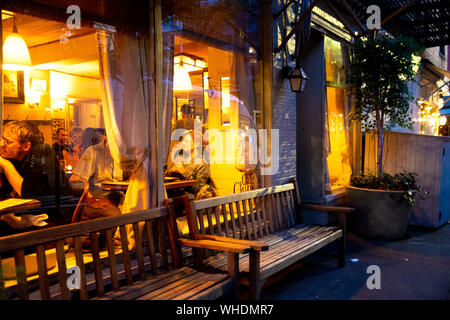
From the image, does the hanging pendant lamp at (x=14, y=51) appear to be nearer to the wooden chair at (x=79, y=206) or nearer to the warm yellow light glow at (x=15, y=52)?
the warm yellow light glow at (x=15, y=52)

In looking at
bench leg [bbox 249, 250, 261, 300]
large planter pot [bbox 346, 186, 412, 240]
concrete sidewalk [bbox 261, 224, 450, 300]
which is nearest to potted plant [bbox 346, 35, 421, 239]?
large planter pot [bbox 346, 186, 412, 240]

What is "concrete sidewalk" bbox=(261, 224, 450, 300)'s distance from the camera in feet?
13.3

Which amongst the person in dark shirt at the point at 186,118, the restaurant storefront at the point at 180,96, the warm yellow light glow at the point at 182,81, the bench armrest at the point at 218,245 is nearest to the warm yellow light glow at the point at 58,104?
the restaurant storefront at the point at 180,96

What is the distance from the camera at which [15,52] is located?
378cm

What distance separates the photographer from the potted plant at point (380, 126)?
617 centimetres

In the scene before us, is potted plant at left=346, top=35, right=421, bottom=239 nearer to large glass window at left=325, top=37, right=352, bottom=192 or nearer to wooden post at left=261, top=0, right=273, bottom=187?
large glass window at left=325, top=37, right=352, bottom=192

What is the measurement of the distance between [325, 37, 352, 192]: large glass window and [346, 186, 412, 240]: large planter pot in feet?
2.59

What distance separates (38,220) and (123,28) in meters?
1.91

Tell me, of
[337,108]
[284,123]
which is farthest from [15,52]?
[337,108]

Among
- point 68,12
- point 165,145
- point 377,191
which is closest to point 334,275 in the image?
point 377,191

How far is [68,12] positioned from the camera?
3221 millimetres

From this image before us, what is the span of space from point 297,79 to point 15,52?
3.44 meters

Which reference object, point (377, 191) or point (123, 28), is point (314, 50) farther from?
point (123, 28)

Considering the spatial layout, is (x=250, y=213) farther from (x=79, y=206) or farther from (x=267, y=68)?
(x=267, y=68)
